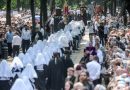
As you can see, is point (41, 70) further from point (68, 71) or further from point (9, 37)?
point (9, 37)

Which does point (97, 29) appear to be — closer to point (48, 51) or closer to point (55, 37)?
point (55, 37)

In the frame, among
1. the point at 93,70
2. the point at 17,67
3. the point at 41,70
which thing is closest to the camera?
the point at 93,70

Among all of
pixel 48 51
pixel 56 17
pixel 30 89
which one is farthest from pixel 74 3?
pixel 30 89

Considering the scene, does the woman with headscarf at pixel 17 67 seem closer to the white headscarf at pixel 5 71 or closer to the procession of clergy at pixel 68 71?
the procession of clergy at pixel 68 71

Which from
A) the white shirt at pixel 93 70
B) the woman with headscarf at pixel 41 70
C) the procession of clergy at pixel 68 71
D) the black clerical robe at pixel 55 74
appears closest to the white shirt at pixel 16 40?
the procession of clergy at pixel 68 71

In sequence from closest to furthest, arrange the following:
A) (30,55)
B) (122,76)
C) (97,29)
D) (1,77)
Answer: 1. (122,76)
2. (1,77)
3. (30,55)
4. (97,29)

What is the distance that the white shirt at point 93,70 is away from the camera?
19.7 meters

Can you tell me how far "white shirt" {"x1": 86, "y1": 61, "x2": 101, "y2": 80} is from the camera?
64.6 ft

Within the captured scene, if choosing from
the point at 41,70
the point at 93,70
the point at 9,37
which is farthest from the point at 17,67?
the point at 9,37

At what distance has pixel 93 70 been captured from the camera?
1975 centimetres

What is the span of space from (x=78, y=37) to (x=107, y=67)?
18.2 meters

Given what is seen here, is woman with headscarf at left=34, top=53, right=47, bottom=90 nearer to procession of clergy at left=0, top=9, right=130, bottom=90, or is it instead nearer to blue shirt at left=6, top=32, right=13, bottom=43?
procession of clergy at left=0, top=9, right=130, bottom=90

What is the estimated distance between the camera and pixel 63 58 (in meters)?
22.5

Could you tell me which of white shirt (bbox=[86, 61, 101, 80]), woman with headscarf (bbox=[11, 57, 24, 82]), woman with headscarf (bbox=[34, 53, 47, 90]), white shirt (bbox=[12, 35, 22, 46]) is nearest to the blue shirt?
white shirt (bbox=[12, 35, 22, 46])
